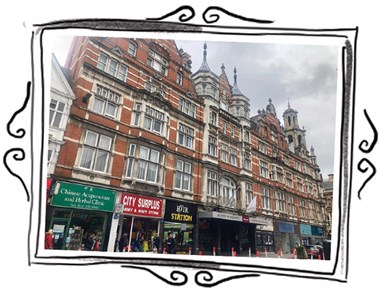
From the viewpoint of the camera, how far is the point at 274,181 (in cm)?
1099

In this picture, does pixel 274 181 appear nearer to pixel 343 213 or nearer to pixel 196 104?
pixel 196 104

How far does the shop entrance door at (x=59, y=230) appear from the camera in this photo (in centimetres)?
438

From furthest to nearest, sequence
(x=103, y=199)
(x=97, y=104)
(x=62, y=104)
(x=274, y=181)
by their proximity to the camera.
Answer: (x=274, y=181) → (x=97, y=104) → (x=103, y=199) → (x=62, y=104)

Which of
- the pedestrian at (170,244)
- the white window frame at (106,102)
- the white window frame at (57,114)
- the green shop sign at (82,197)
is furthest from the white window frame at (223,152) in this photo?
the white window frame at (57,114)

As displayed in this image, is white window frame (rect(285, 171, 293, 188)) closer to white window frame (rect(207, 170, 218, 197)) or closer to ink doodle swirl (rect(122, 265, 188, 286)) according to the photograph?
white window frame (rect(207, 170, 218, 197))

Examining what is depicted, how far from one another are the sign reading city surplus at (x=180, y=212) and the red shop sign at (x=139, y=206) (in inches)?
16.4

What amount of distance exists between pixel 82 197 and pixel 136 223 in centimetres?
168

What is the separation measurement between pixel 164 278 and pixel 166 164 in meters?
5.37

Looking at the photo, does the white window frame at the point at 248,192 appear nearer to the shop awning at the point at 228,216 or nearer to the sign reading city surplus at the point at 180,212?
the shop awning at the point at 228,216

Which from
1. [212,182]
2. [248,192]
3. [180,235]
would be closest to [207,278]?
[180,235]

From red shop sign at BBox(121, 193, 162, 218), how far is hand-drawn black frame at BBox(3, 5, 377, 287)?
3.73 metres

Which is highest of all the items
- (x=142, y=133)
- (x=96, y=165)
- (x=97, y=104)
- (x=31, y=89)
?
(x=97, y=104)

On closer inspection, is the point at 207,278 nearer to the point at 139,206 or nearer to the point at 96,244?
the point at 96,244

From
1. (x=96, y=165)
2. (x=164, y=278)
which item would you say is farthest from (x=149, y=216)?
(x=164, y=278)
